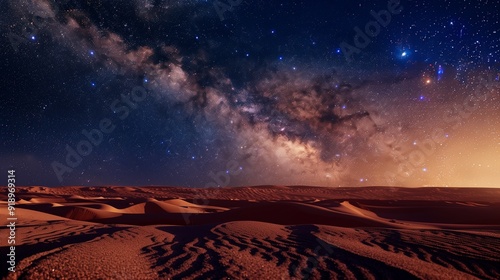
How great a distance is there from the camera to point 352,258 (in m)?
3.80

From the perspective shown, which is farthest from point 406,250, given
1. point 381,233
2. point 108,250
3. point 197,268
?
point 108,250

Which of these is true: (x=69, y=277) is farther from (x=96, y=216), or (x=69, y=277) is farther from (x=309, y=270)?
(x=96, y=216)

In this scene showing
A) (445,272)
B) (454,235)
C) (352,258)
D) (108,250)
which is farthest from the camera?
(454,235)

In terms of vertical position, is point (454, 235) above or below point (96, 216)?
above

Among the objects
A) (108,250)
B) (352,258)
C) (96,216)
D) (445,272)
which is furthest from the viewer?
(96,216)

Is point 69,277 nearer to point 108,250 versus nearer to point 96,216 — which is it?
point 108,250

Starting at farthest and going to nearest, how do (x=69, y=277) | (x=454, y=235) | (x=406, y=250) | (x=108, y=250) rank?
(x=454, y=235) < (x=406, y=250) < (x=108, y=250) < (x=69, y=277)

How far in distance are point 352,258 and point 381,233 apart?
2836mm

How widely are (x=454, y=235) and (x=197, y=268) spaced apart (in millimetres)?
5343

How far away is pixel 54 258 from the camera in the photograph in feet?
11.1

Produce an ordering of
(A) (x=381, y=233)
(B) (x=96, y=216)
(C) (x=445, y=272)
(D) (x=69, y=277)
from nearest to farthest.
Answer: (D) (x=69, y=277) < (C) (x=445, y=272) < (A) (x=381, y=233) < (B) (x=96, y=216)

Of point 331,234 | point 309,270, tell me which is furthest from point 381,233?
point 309,270

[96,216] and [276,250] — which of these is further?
[96,216]

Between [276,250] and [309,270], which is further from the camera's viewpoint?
[276,250]
